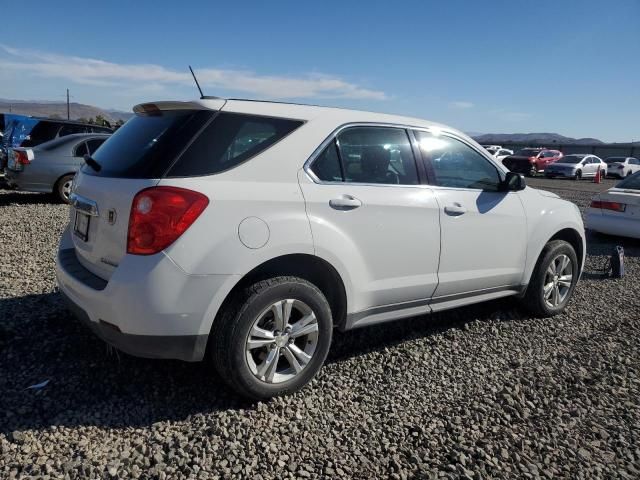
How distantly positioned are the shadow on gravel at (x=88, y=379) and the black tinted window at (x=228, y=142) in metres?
1.33

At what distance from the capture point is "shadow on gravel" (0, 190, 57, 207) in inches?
400

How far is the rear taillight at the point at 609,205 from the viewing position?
8195mm

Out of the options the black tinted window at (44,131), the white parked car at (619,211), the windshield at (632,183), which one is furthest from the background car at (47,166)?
the windshield at (632,183)

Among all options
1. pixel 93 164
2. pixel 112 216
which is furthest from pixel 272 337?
pixel 93 164

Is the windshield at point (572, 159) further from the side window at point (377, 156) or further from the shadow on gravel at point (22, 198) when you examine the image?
the side window at point (377, 156)

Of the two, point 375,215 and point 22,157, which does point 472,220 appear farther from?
point 22,157

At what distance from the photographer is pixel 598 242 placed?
8.77m

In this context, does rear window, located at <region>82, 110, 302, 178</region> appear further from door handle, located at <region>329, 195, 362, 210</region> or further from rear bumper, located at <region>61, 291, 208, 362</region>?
rear bumper, located at <region>61, 291, 208, 362</region>

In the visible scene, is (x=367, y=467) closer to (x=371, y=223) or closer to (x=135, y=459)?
(x=135, y=459)

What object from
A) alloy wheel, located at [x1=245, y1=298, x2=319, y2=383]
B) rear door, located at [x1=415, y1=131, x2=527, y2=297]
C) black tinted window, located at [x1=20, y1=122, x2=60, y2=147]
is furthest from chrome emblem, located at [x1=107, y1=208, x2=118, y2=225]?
black tinted window, located at [x1=20, y1=122, x2=60, y2=147]

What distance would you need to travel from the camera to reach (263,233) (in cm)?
270

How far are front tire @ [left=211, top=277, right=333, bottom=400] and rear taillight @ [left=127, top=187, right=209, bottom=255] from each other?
497 mm

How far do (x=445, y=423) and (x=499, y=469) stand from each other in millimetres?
429

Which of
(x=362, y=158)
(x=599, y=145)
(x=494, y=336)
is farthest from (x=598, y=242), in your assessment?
(x=599, y=145)
